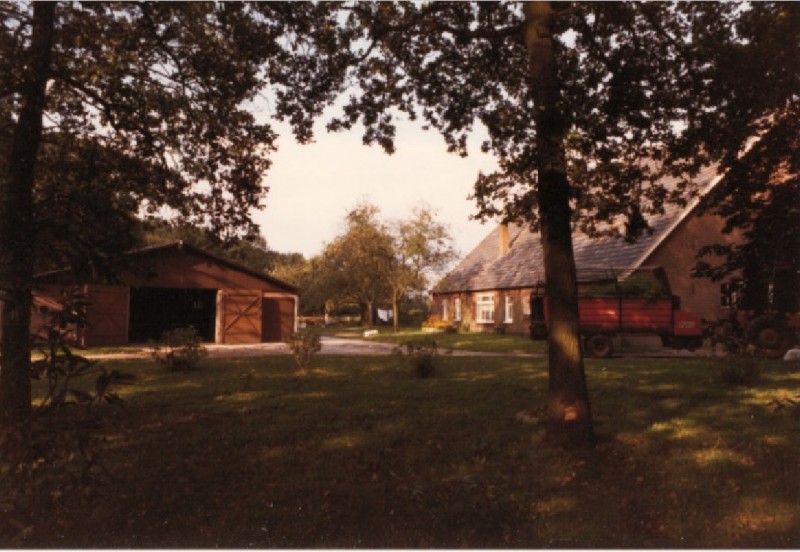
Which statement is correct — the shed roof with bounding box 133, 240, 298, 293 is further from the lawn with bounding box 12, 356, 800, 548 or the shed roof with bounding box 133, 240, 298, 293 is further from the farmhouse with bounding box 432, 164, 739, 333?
the lawn with bounding box 12, 356, 800, 548

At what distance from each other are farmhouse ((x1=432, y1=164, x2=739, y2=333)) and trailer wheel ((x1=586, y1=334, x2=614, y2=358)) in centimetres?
273

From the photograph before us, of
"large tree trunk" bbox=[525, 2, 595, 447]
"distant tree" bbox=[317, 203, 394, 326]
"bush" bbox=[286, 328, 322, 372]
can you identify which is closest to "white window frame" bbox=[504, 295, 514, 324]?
"distant tree" bbox=[317, 203, 394, 326]

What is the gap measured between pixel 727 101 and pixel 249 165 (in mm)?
8098

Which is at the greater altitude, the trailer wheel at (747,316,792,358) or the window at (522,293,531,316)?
the window at (522,293,531,316)

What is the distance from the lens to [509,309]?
34406 mm

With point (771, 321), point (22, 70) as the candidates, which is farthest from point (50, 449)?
point (771, 321)

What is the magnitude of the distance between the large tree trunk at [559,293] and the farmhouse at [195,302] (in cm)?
2119

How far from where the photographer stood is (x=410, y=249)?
41.7m

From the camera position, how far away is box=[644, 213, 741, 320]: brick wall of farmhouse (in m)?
25.0

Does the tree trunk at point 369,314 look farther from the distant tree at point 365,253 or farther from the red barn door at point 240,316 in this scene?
the red barn door at point 240,316

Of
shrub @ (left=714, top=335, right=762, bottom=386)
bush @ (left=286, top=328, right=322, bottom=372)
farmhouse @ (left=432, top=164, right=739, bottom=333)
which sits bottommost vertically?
shrub @ (left=714, top=335, right=762, bottom=386)

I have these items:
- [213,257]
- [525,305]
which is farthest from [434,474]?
[525,305]

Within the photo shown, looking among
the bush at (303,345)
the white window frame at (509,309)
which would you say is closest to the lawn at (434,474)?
the bush at (303,345)

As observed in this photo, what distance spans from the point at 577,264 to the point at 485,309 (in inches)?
391
